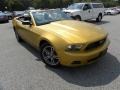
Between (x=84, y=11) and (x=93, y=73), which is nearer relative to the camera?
(x=93, y=73)

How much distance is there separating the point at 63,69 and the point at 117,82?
1.41m

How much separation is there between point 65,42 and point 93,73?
100cm

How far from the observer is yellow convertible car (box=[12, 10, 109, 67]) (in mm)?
4410

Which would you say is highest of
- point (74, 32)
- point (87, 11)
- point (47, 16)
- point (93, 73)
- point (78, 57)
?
point (47, 16)

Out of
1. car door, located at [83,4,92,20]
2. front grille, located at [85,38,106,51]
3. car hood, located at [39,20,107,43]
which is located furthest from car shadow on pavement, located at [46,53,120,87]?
car door, located at [83,4,92,20]

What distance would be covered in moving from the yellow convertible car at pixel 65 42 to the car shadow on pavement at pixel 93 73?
27cm

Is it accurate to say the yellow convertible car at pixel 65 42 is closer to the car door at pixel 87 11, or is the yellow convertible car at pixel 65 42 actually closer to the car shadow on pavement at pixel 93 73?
the car shadow on pavement at pixel 93 73

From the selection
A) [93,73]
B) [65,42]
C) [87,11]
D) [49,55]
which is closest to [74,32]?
[65,42]

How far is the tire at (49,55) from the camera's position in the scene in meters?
4.90

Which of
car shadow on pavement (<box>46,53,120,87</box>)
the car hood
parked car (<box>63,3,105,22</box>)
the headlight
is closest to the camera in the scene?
car shadow on pavement (<box>46,53,120,87</box>)

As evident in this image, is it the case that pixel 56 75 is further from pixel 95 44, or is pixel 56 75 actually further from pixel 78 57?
pixel 95 44

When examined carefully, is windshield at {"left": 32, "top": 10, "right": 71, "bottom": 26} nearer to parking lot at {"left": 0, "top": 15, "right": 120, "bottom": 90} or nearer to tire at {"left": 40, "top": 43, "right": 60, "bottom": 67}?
tire at {"left": 40, "top": 43, "right": 60, "bottom": 67}

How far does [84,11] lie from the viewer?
14930 millimetres

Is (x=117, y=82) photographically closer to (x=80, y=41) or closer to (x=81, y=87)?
(x=81, y=87)
